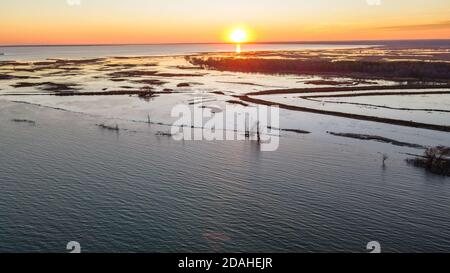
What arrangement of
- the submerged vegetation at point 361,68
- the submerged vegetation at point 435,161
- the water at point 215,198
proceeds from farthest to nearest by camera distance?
the submerged vegetation at point 361,68
the submerged vegetation at point 435,161
the water at point 215,198

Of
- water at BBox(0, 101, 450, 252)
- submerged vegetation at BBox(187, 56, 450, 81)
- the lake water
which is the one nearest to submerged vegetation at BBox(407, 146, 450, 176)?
the lake water

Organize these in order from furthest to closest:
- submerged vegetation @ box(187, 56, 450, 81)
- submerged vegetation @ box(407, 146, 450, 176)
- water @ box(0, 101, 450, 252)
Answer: submerged vegetation @ box(187, 56, 450, 81), submerged vegetation @ box(407, 146, 450, 176), water @ box(0, 101, 450, 252)

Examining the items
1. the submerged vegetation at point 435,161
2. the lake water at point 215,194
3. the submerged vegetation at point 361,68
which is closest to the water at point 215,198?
the lake water at point 215,194

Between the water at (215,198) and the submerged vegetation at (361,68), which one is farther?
the submerged vegetation at (361,68)

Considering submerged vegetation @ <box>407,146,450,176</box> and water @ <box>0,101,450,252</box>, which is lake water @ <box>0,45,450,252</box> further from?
submerged vegetation @ <box>407,146,450,176</box>

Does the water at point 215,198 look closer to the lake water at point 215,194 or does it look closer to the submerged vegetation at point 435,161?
the lake water at point 215,194

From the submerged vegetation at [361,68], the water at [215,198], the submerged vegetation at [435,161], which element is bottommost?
the water at [215,198]
